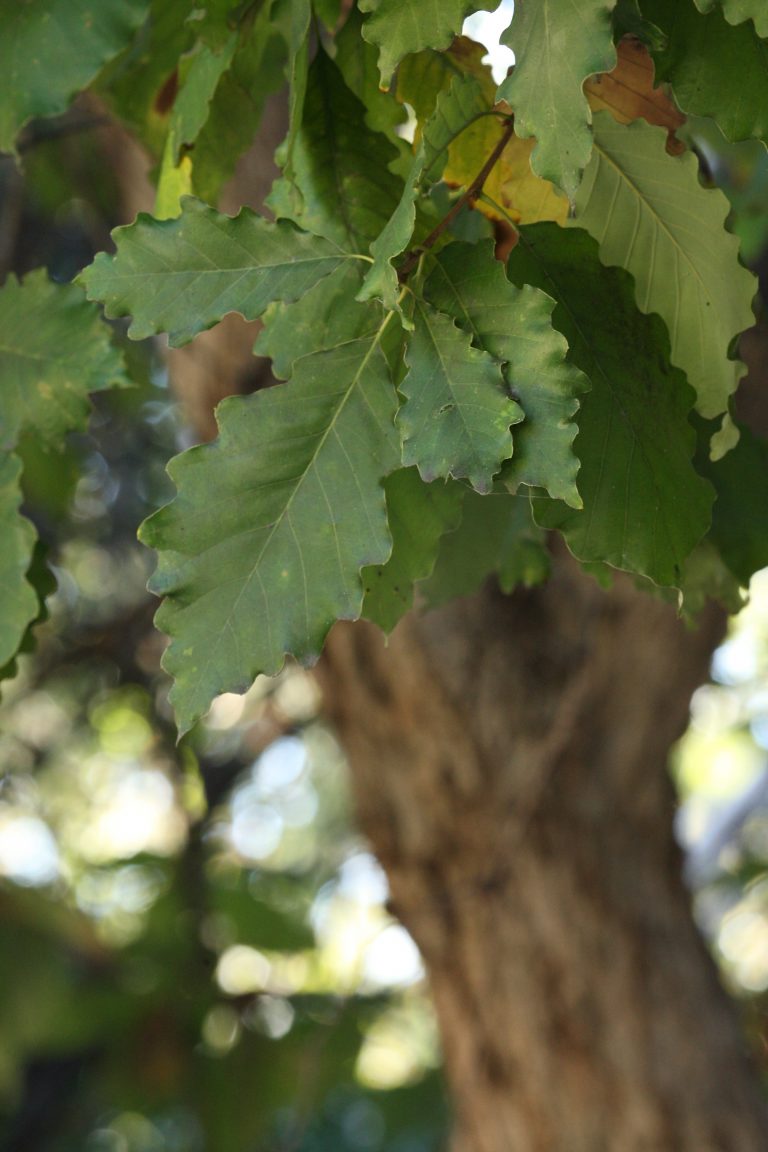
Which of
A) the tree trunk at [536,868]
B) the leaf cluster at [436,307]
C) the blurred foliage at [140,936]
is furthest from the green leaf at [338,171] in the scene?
the blurred foliage at [140,936]

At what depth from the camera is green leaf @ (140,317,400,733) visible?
1.81 feet

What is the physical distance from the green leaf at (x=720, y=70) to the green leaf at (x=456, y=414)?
0.58ft

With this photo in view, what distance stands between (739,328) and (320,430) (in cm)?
25

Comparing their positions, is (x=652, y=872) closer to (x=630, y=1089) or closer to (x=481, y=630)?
(x=630, y=1089)

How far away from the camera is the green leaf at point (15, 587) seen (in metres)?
0.71

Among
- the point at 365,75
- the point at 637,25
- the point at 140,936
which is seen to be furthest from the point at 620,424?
the point at 140,936

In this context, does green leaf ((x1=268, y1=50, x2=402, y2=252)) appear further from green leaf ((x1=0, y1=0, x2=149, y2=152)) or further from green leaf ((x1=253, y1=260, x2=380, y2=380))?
green leaf ((x1=0, y1=0, x2=149, y2=152))

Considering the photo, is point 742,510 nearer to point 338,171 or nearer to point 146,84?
point 338,171

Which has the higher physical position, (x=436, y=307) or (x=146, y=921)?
(x=436, y=307)

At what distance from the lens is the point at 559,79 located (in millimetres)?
533

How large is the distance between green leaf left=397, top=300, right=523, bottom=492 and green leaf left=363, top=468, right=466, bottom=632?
128mm

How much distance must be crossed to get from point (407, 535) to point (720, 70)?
288 millimetres

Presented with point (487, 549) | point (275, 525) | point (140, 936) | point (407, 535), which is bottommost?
point (140, 936)

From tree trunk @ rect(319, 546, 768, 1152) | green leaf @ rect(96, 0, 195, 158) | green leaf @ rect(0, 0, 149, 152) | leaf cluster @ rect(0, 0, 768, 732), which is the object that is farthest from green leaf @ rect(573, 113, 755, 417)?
tree trunk @ rect(319, 546, 768, 1152)
